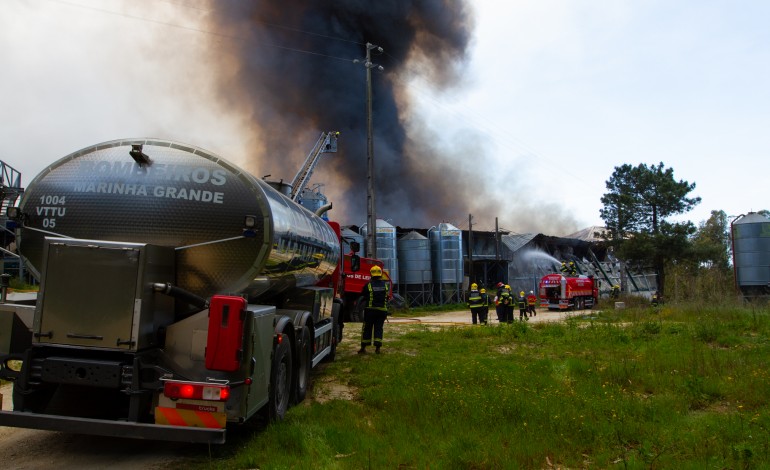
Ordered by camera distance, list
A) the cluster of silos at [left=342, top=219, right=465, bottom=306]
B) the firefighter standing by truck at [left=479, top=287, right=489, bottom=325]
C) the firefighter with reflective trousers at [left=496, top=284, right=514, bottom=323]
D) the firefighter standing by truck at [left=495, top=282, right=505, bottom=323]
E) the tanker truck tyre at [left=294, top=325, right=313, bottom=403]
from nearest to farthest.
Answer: the tanker truck tyre at [left=294, top=325, right=313, bottom=403] → the firefighter standing by truck at [left=479, top=287, right=489, bottom=325] → the firefighter with reflective trousers at [left=496, top=284, right=514, bottom=323] → the firefighter standing by truck at [left=495, top=282, right=505, bottom=323] → the cluster of silos at [left=342, top=219, right=465, bottom=306]

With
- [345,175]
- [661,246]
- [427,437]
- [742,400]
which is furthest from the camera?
[345,175]

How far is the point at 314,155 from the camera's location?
3331 cm

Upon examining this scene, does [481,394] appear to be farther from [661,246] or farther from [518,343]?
[661,246]

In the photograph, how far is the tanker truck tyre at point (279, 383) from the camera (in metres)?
5.13

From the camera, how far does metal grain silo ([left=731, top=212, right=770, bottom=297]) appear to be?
70.1ft

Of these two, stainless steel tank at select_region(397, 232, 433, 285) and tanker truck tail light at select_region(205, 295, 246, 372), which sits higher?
stainless steel tank at select_region(397, 232, 433, 285)

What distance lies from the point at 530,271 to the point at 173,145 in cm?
3884

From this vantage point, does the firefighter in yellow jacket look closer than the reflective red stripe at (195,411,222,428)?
No

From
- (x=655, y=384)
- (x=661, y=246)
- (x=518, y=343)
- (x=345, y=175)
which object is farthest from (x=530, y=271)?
(x=655, y=384)

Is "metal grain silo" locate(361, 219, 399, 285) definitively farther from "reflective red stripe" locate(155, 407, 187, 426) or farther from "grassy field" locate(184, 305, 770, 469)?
"reflective red stripe" locate(155, 407, 187, 426)

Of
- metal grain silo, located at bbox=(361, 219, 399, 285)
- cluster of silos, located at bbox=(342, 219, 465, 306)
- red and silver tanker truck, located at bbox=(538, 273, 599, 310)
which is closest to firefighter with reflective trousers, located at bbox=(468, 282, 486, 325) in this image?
red and silver tanker truck, located at bbox=(538, 273, 599, 310)

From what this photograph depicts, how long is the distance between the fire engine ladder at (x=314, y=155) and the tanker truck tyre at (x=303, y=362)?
998 inches

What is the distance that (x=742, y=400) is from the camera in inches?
236

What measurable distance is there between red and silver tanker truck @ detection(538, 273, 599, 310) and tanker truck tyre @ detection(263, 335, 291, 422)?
83.3 ft
